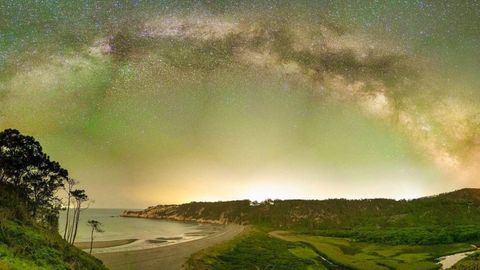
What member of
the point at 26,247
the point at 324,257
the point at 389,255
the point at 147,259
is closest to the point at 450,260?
the point at 389,255

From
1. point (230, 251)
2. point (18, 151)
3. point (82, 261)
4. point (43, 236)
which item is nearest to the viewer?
point (43, 236)

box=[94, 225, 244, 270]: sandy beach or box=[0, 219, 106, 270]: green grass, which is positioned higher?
box=[0, 219, 106, 270]: green grass

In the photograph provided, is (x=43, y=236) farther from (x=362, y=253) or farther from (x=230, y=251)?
(x=362, y=253)

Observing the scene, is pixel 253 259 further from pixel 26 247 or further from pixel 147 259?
pixel 26 247

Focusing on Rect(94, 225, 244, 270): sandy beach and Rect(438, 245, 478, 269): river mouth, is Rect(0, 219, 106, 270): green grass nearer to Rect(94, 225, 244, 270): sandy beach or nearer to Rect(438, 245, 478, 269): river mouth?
Rect(94, 225, 244, 270): sandy beach

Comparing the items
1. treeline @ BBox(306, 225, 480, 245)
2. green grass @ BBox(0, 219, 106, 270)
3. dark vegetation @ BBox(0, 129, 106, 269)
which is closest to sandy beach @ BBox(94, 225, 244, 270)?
dark vegetation @ BBox(0, 129, 106, 269)

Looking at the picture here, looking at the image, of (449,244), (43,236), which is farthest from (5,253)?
(449,244)

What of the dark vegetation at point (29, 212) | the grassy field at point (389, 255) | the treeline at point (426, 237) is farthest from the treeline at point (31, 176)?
the treeline at point (426, 237)

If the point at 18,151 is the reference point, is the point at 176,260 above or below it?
below
